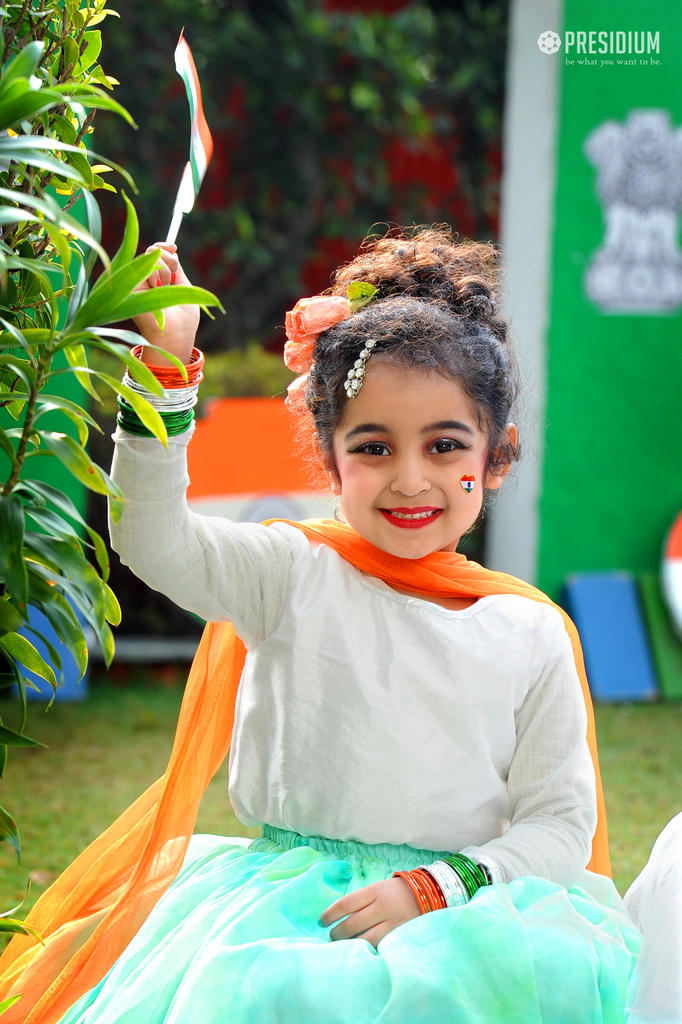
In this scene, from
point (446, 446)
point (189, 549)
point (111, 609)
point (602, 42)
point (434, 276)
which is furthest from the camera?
point (602, 42)

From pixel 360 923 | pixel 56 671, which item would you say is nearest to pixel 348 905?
pixel 360 923

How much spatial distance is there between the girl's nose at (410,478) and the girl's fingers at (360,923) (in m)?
0.54

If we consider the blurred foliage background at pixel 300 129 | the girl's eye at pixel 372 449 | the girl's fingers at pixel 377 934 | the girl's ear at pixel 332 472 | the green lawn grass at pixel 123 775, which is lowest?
the green lawn grass at pixel 123 775

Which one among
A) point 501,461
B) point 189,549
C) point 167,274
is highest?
point 167,274

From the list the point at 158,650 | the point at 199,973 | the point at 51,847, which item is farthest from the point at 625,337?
the point at 199,973

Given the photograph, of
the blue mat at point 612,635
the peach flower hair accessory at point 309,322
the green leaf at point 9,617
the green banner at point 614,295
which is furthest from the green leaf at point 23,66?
the blue mat at point 612,635

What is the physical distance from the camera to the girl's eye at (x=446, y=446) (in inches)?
59.1

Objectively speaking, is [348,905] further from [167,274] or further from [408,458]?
[167,274]

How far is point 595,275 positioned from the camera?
4.27m

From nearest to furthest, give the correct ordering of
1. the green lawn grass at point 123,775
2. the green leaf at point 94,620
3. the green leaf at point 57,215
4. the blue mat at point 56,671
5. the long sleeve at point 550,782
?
the green leaf at point 57,215, the green leaf at point 94,620, the long sleeve at point 550,782, the green lawn grass at point 123,775, the blue mat at point 56,671

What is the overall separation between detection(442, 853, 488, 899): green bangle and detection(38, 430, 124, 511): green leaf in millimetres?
651

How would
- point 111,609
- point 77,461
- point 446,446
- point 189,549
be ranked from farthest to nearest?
point 446,446 → point 189,549 → point 111,609 → point 77,461

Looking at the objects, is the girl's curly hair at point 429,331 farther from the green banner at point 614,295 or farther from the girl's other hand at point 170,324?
the green banner at point 614,295

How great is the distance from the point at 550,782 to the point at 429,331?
2.15ft
